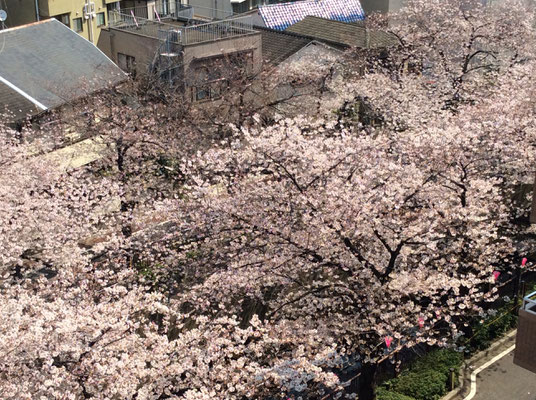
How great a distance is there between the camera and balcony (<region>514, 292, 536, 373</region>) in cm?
1124

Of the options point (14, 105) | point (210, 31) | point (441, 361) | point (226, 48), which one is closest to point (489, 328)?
point (441, 361)

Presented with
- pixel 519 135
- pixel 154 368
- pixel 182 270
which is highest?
pixel 519 135

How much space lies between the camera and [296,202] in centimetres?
1664

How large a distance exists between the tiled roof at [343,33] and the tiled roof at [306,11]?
7.27 feet

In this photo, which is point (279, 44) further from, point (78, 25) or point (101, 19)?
point (101, 19)

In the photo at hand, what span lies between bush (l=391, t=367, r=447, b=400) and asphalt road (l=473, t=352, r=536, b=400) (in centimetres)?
127

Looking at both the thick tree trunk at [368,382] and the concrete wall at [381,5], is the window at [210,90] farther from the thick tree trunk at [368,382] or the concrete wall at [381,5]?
the concrete wall at [381,5]

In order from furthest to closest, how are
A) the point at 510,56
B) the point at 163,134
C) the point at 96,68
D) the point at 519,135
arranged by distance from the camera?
the point at 510,56
the point at 96,68
the point at 163,134
the point at 519,135

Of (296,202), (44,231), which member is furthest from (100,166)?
(296,202)

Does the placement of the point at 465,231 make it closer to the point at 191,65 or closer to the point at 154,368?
the point at 154,368

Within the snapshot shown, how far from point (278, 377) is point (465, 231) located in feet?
21.9

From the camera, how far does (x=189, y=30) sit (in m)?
34.3

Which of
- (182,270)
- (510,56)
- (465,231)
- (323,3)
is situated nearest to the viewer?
(465,231)

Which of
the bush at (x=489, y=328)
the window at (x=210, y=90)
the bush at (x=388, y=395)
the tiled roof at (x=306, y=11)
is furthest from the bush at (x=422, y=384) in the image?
the tiled roof at (x=306, y=11)
